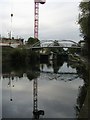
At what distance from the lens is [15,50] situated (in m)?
47.9

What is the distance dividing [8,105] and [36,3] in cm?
6446

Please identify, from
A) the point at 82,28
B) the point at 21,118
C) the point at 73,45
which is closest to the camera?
the point at 21,118

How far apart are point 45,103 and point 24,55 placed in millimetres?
33949

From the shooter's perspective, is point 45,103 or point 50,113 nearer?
point 50,113

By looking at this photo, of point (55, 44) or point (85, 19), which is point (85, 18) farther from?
point (55, 44)

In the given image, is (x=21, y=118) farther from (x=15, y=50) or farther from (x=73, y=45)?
(x=73, y=45)

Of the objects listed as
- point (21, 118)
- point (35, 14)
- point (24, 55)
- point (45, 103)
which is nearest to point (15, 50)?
point (24, 55)

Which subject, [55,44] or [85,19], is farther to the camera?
[55,44]

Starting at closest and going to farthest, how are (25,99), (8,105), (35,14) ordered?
(8,105), (25,99), (35,14)

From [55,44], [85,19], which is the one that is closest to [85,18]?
[85,19]

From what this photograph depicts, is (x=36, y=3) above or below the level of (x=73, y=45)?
above

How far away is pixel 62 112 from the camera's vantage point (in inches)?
496

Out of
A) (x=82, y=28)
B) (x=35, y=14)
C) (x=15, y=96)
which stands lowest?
(x=15, y=96)

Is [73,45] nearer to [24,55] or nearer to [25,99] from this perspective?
[24,55]
